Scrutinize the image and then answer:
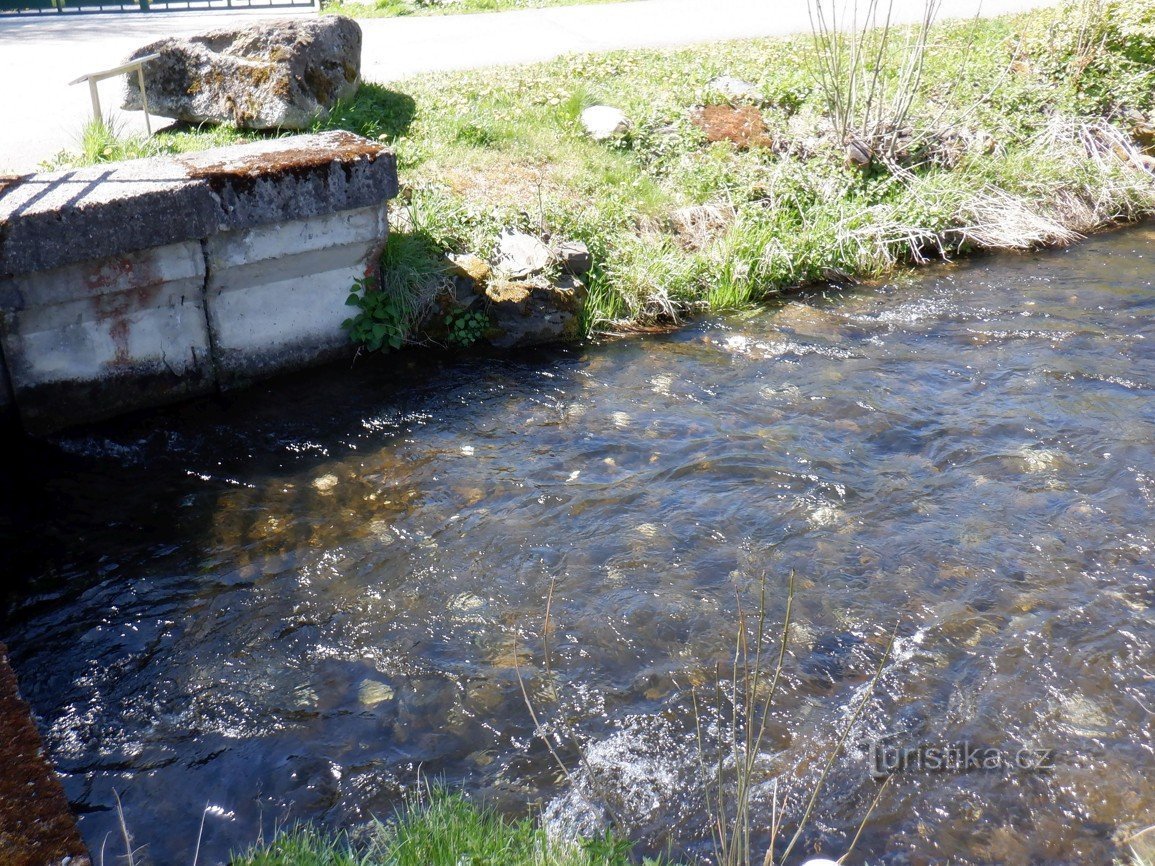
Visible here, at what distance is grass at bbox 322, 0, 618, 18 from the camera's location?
15859mm

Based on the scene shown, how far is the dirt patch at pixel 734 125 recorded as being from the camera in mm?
9359

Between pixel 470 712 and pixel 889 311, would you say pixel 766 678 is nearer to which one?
pixel 470 712

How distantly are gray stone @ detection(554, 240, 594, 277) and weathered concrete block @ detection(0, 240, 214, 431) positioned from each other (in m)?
2.58

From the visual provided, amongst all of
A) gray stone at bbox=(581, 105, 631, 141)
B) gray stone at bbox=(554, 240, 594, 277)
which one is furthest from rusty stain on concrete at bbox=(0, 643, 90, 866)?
gray stone at bbox=(581, 105, 631, 141)

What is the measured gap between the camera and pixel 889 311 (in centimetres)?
778

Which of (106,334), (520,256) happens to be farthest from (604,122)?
(106,334)

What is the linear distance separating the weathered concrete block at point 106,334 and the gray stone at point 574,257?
2.58 metres

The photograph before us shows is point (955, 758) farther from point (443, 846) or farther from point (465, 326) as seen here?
point (465, 326)

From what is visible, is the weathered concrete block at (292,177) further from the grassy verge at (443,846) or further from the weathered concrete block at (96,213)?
the grassy verge at (443,846)

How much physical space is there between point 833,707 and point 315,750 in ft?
6.46

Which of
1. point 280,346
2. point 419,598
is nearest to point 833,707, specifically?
point 419,598

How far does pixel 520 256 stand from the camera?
285 inches

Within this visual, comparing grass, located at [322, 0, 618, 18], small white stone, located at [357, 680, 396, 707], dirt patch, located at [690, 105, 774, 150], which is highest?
grass, located at [322, 0, 618, 18]

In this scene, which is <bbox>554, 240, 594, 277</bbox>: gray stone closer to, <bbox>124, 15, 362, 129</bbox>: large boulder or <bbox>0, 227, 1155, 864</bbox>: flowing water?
<bbox>0, 227, 1155, 864</bbox>: flowing water
